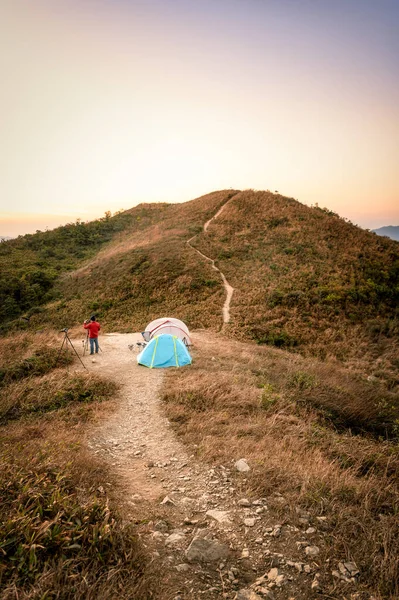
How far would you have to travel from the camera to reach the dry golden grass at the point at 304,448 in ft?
13.9

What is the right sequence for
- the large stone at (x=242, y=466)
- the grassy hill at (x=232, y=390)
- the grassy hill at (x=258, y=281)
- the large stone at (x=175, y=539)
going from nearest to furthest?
the grassy hill at (x=232, y=390)
the large stone at (x=175, y=539)
the large stone at (x=242, y=466)
the grassy hill at (x=258, y=281)

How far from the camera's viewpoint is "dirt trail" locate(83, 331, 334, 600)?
377 cm

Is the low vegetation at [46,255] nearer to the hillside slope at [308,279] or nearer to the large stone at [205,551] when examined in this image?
the hillside slope at [308,279]

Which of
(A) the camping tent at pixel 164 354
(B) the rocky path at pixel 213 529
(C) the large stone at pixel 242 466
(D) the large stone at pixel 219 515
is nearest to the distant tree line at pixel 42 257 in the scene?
(A) the camping tent at pixel 164 354

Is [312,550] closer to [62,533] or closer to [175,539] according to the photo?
[175,539]

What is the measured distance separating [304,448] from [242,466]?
170 centimetres

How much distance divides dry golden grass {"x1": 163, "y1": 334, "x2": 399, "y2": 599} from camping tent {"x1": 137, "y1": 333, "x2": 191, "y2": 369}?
3.11 feet

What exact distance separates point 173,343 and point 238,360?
352 cm

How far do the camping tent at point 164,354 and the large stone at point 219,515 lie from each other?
9096 mm

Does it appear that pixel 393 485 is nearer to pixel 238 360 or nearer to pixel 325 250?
pixel 238 360

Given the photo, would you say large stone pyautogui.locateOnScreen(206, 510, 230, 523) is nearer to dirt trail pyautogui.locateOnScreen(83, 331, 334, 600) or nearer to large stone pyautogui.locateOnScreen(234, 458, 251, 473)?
dirt trail pyautogui.locateOnScreen(83, 331, 334, 600)

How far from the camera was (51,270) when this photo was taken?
42.0 metres

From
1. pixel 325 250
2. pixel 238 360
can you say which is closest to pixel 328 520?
pixel 238 360

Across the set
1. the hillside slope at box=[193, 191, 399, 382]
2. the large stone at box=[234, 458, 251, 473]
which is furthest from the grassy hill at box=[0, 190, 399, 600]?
the large stone at box=[234, 458, 251, 473]
